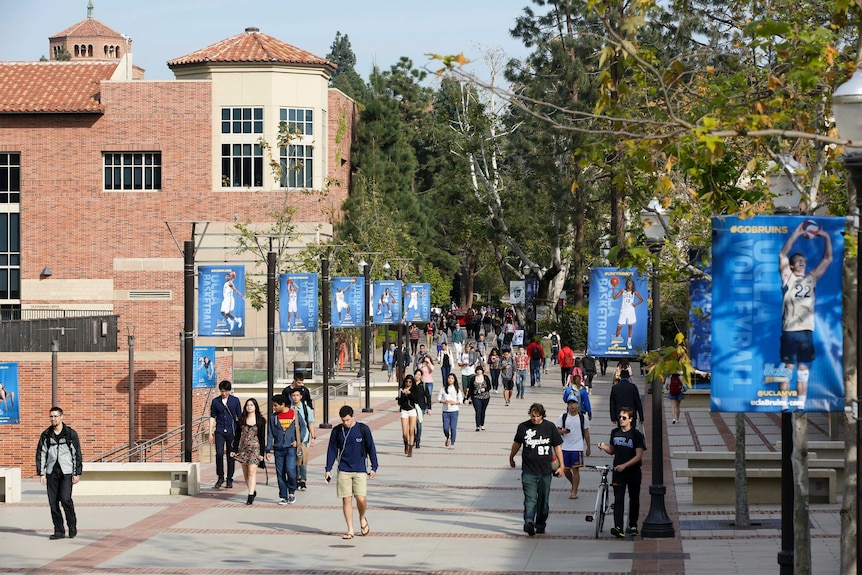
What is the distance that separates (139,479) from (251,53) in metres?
42.5

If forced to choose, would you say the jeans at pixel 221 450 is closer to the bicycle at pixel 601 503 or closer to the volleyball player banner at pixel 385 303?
the bicycle at pixel 601 503

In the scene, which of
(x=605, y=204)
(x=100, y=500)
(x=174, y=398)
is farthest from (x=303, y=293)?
(x=605, y=204)

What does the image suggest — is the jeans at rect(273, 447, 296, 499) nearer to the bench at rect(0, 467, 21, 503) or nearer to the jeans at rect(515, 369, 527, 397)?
the bench at rect(0, 467, 21, 503)

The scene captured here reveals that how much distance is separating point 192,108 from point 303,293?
96.2 feet

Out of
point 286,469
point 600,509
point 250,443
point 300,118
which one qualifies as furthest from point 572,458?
point 300,118

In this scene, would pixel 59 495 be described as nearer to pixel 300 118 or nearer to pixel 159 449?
pixel 159 449

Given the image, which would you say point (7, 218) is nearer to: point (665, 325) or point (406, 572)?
point (665, 325)

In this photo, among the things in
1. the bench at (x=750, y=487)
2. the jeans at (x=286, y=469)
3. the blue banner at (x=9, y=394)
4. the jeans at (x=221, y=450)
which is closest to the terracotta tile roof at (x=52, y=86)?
the blue banner at (x=9, y=394)

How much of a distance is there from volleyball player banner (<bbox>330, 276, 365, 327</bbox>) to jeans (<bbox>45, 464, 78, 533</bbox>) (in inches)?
805

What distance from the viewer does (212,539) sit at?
17.3 m

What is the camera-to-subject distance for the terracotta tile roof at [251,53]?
61.2m

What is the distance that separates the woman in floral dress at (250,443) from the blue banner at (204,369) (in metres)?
6.46

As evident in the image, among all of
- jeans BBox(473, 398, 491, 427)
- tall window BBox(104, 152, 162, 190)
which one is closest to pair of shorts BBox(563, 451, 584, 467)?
jeans BBox(473, 398, 491, 427)

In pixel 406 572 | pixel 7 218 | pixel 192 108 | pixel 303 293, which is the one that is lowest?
pixel 406 572
